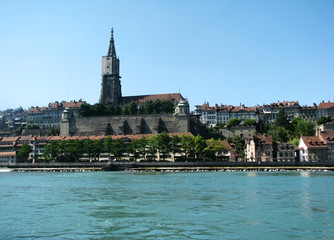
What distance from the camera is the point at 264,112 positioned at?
12481cm

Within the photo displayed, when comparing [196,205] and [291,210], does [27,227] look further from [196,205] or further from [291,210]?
[291,210]

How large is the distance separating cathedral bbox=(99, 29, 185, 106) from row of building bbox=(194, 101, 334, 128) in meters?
10.7

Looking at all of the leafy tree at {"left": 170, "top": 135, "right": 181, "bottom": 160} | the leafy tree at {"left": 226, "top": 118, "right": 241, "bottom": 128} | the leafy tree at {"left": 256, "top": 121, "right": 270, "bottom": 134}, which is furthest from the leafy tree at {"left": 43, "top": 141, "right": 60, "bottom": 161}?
the leafy tree at {"left": 256, "top": 121, "right": 270, "bottom": 134}

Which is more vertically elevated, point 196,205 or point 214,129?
point 214,129

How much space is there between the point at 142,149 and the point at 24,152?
29.7 metres

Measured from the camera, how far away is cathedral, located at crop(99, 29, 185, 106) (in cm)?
12925

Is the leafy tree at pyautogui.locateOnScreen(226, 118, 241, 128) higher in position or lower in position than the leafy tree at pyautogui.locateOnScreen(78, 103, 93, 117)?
lower

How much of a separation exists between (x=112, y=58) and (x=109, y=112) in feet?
83.0

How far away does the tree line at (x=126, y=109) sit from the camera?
377 feet

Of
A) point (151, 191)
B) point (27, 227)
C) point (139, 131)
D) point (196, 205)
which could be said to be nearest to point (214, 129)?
point (139, 131)

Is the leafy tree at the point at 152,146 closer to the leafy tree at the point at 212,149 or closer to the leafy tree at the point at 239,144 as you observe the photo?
the leafy tree at the point at 212,149

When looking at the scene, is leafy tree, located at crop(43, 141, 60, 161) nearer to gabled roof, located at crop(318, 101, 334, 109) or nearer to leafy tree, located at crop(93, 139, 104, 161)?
leafy tree, located at crop(93, 139, 104, 161)

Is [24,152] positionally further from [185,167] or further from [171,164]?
[185,167]

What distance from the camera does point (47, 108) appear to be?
143000 mm
